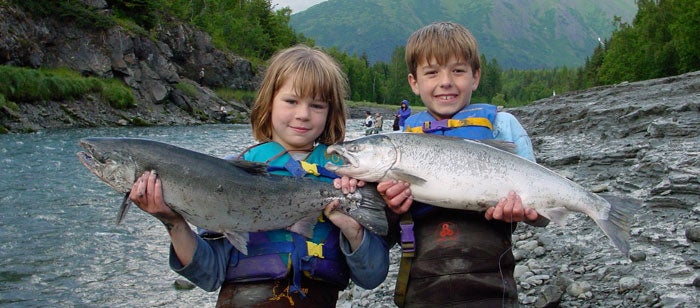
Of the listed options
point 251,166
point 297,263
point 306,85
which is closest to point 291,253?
point 297,263

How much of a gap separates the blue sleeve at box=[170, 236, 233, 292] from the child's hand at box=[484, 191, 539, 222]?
1.72 meters

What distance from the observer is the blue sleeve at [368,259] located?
333 cm

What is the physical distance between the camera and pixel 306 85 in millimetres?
3496

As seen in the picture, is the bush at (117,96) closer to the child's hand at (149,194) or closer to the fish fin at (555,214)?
the child's hand at (149,194)

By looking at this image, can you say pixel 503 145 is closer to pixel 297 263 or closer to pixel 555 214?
pixel 555 214

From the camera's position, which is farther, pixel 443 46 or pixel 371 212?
pixel 443 46

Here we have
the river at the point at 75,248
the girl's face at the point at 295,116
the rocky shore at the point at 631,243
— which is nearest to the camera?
the girl's face at the point at 295,116

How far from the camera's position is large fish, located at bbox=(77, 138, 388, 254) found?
123 inches

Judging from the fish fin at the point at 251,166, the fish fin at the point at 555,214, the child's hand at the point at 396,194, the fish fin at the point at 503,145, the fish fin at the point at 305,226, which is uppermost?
the fish fin at the point at 503,145

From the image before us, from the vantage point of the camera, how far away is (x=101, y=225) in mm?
10719

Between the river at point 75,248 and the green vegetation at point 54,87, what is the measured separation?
15170 mm

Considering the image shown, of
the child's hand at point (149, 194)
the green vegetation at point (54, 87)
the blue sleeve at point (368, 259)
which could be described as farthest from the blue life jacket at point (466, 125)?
the green vegetation at point (54, 87)

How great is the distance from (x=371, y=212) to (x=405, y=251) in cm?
44

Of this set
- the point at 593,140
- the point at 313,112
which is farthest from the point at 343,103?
the point at 593,140
